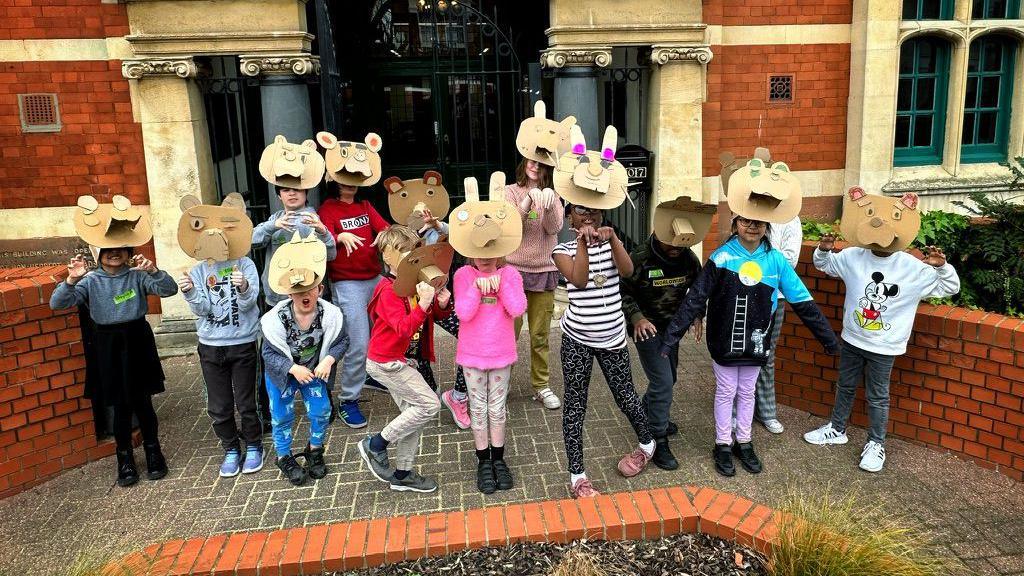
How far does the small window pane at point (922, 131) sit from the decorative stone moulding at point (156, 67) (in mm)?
8122

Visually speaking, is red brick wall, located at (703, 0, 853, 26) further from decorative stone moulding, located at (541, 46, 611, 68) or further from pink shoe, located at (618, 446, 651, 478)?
pink shoe, located at (618, 446, 651, 478)

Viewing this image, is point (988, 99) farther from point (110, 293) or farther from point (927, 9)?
point (110, 293)

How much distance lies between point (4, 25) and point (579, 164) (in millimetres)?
6311

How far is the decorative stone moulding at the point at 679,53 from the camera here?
7.80 m

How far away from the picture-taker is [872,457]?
191 inches

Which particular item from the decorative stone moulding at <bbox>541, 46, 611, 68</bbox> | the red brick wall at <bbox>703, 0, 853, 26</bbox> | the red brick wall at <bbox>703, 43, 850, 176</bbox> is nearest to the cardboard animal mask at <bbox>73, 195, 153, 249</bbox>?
the decorative stone moulding at <bbox>541, 46, 611, 68</bbox>

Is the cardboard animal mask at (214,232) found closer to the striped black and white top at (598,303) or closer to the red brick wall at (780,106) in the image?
the striped black and white top at (598,303)

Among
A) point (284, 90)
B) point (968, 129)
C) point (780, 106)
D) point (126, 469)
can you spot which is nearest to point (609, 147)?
point (126, 469)

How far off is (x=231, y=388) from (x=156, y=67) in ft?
12.6

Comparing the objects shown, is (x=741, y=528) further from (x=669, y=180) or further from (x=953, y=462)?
(x=669, y=180)

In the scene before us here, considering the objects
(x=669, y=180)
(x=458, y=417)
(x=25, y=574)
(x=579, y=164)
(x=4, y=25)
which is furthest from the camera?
(x=669, y=180)

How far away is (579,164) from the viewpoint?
14.3ft

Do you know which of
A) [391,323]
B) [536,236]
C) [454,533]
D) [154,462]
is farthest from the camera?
[536,236]

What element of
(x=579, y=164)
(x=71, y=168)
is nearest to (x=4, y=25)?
(x=71, y=168)
